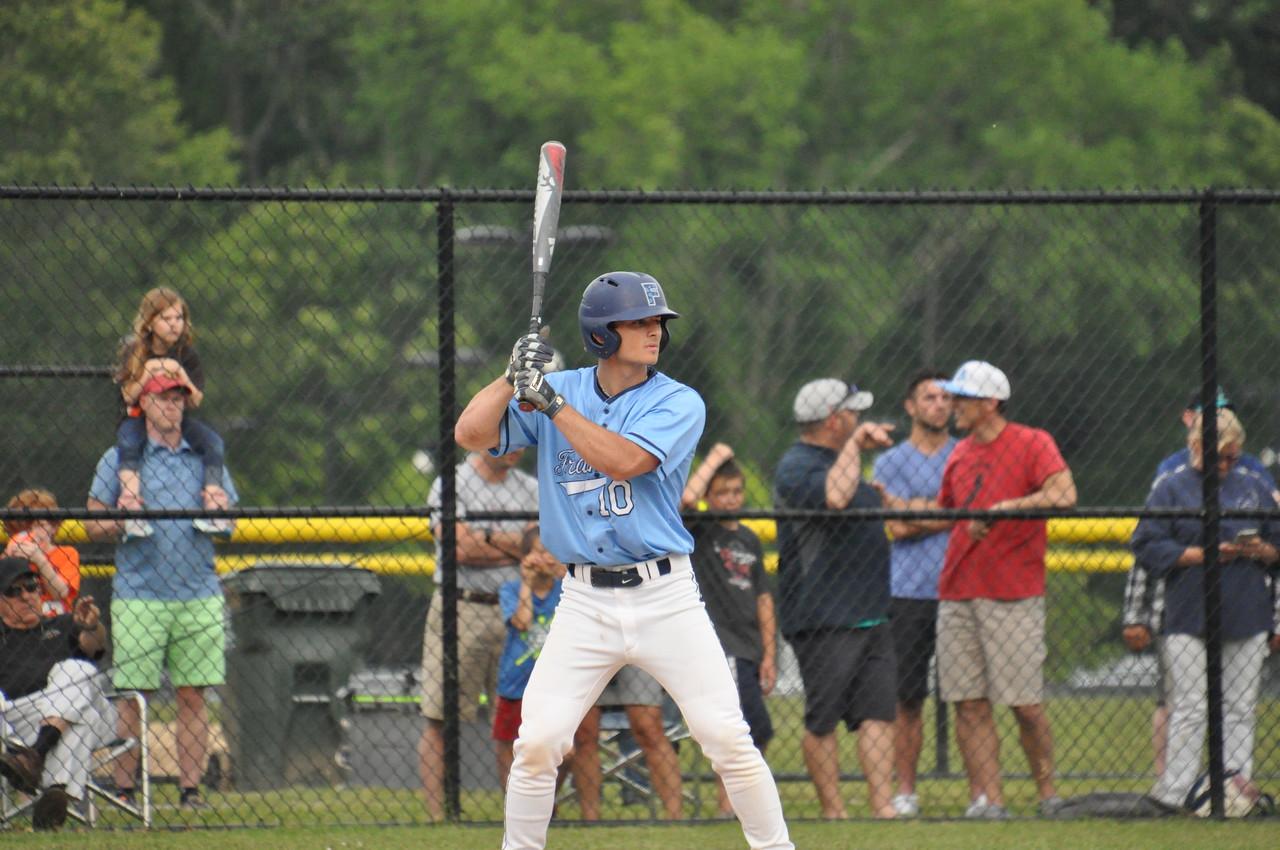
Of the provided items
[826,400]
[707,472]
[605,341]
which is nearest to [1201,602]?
[826,400]

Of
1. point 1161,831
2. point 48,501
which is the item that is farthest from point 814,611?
point 48,501

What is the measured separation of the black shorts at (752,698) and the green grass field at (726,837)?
0.69 meters

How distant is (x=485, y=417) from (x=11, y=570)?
2564mm

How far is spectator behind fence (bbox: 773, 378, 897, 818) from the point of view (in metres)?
6.89

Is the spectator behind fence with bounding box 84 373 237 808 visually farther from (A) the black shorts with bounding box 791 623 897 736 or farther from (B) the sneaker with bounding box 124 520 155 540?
(A) the black shorts with bounding box 791 623 897 736

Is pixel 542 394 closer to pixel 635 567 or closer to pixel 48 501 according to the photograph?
pixel 635 567

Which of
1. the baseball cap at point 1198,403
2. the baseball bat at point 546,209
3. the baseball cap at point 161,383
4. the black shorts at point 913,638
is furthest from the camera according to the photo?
the black shorts at point 913,638

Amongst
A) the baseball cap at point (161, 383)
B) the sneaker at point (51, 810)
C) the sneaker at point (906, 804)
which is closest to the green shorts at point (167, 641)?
the sneaker at point (51, 810)

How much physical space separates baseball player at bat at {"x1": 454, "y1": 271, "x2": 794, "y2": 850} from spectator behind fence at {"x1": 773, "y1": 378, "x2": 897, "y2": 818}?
1.90 meters

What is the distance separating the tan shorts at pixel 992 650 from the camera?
6.89 meters

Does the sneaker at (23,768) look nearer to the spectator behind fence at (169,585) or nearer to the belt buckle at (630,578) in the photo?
the spectator behind fence at (169,585)

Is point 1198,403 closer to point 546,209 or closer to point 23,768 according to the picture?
point 546,209

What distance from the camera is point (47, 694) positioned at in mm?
6445

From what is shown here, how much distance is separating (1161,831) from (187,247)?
1418 centimetres
